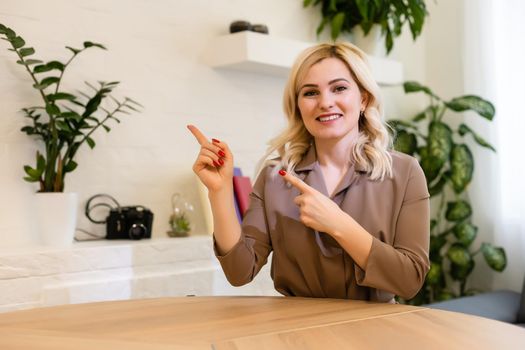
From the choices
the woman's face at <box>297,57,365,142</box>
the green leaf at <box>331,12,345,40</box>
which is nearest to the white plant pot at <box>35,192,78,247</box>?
the woman's face at <box>297,57,365,142</box>

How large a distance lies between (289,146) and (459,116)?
2520 mm

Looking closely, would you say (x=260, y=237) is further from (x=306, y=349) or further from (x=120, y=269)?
(x=120, y=269)

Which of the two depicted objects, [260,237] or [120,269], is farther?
[120,269]

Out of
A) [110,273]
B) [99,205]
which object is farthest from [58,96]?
[110,273]

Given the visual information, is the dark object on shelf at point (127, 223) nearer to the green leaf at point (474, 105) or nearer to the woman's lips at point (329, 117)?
the woman's lips at point (329, 117)

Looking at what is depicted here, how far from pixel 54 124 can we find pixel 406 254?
152 cm

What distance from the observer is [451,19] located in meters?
4.24

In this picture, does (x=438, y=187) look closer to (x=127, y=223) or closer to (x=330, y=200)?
(x=127, y=223)

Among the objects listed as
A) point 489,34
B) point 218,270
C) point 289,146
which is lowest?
point 218,270

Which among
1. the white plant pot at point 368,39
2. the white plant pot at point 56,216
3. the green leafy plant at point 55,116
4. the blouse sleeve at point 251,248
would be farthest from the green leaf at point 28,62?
the white plant pot at point 368,39

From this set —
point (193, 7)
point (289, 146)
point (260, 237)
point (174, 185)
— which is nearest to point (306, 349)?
point (260, 237)

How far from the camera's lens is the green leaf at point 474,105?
3754 mm

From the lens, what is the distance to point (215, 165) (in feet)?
5.61

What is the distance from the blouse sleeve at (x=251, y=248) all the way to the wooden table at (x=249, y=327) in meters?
0.17
